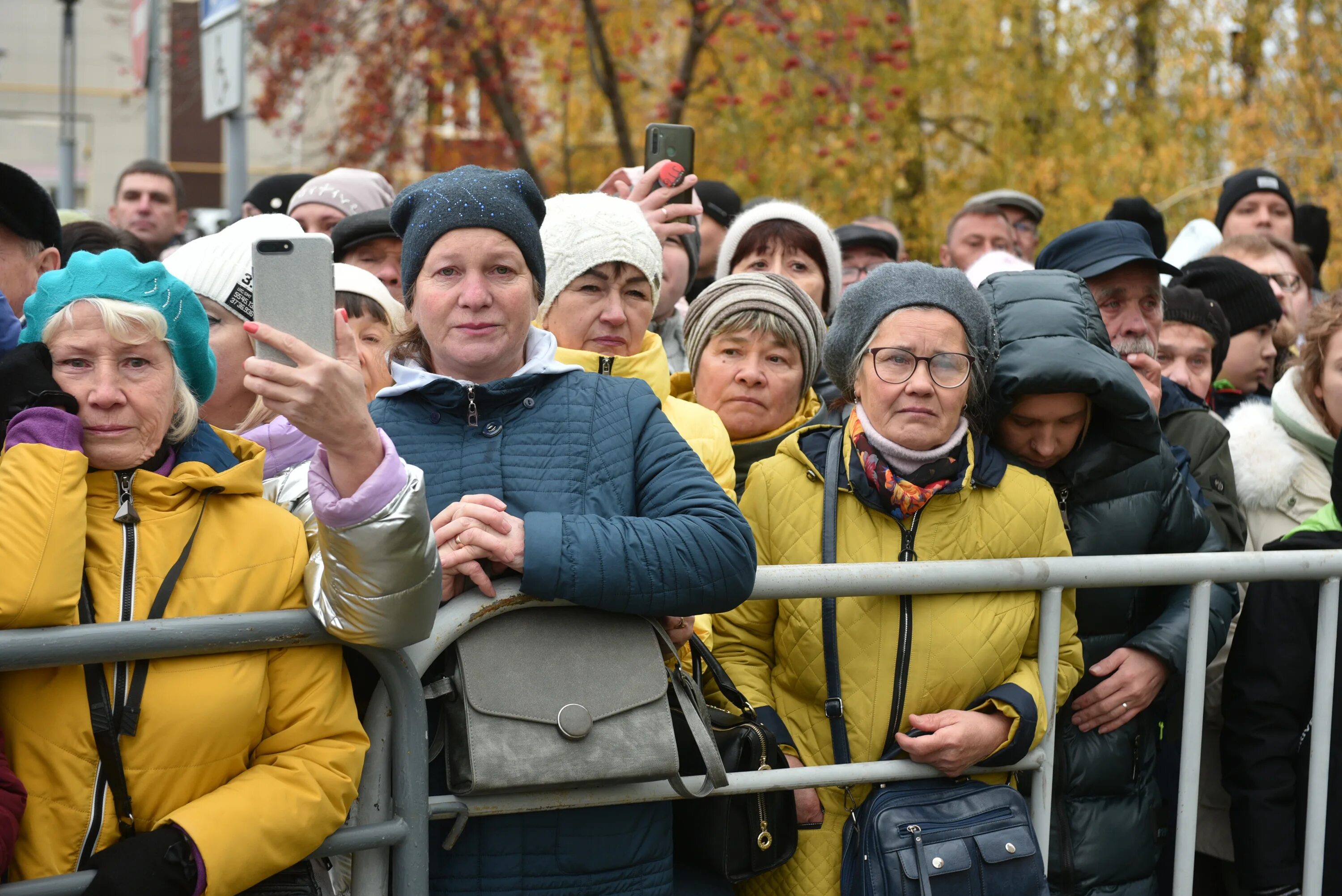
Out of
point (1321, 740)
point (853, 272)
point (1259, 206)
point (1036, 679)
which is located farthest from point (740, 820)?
point (1259, 206)

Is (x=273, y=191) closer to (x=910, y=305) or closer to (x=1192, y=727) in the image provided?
(x=910, y=305)

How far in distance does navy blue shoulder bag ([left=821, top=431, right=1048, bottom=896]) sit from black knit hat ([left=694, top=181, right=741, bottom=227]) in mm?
3219

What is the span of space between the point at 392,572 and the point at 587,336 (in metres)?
1.31

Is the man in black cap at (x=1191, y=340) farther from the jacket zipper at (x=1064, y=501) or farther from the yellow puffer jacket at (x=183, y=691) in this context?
the yellow puffer jacket at (x=183, y=691)

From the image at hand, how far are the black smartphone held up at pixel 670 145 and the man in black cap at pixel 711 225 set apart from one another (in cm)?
152

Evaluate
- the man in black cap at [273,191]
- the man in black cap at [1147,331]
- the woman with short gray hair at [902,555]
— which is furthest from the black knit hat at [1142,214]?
the man in black cap at [273,191]

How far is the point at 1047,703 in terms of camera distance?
117 inches

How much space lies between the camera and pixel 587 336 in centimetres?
329

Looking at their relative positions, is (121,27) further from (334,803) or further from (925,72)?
(334,803)

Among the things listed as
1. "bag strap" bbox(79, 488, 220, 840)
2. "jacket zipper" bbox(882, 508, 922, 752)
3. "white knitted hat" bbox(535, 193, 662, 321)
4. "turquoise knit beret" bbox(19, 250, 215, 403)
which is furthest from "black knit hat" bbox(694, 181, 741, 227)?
"bag strap" bbox(79, 488, 220, 840)

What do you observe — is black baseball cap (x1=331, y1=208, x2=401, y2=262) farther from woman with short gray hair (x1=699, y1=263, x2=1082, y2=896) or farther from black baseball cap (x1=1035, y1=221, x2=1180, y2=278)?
black baseball cap (x1=1035, y1=221, x2=1180, y2=278)

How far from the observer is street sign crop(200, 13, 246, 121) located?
6551mm

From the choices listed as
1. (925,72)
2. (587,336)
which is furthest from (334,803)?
(925,72)

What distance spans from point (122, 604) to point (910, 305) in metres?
1.83
